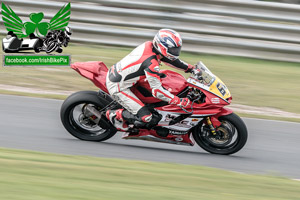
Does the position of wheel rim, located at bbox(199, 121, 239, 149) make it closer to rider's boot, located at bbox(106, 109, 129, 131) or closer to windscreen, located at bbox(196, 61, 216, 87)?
windscreen, located at bbox(196, 61, 216, 87)

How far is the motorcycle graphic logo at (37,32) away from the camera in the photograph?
12.4m

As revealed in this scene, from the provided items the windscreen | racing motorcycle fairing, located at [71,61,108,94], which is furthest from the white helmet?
racing motorcycle fairing, located at [71,61,108,94]

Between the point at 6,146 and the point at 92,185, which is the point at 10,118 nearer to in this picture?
the point at 6,146

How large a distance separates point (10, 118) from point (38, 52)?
4.26 m

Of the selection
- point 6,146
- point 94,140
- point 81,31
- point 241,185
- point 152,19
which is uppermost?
point 152,19

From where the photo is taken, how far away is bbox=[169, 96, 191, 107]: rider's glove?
6797mm

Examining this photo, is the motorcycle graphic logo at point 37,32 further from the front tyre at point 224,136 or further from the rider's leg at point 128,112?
the front tyre at point 224,136

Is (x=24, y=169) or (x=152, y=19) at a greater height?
(x=152, y=19)

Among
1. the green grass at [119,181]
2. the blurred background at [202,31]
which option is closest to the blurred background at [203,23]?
the blurred background at [202,31]

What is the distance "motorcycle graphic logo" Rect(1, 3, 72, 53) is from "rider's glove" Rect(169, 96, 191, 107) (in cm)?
613

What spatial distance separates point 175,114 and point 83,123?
4.48 ft

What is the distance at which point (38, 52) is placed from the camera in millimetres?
12234

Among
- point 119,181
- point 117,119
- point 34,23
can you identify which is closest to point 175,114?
point 117,119

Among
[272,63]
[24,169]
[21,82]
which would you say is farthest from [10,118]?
[272,63]
